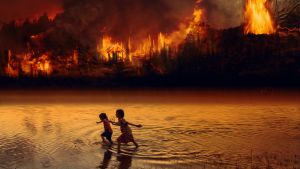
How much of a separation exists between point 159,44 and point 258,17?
17.6 metres

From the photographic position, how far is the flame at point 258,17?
2734 inches

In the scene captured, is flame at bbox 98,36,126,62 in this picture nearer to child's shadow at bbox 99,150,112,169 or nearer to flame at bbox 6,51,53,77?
flame at bbox 6,51,53,77

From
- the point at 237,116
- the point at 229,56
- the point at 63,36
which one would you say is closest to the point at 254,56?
the point at 229,56

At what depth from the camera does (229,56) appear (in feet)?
264

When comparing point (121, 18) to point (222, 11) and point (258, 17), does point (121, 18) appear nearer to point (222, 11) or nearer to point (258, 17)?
point (222, 11)

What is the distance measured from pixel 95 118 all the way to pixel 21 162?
11993 mm

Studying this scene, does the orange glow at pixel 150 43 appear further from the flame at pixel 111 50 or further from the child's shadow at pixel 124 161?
the child's shadow at pixel 124 161

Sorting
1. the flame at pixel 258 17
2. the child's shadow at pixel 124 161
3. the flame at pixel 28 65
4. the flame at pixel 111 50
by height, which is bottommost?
the child's shadow at pixel 124 161

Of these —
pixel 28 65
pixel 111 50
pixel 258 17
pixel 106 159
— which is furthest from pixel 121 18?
pixel 106 159

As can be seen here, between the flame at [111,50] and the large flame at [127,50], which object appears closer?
the large flame at [127,50]

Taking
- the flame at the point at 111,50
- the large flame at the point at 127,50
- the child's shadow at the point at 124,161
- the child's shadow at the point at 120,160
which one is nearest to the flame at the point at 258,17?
the large flame at the point at 127,50

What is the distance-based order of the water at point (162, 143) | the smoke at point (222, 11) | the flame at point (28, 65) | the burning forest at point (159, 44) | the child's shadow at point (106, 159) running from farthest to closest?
the flame at point (28, 65) < the burning forest at point (159, 44) < the smoke at point (222, 11) < the water at point (162, 143) < the child's shadow at point (106, 159)

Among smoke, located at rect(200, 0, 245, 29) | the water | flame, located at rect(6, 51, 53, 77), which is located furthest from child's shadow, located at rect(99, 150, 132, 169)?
flame, located at rect(6, 51, 53, 77)

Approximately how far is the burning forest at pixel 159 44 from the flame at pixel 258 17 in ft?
0.66
